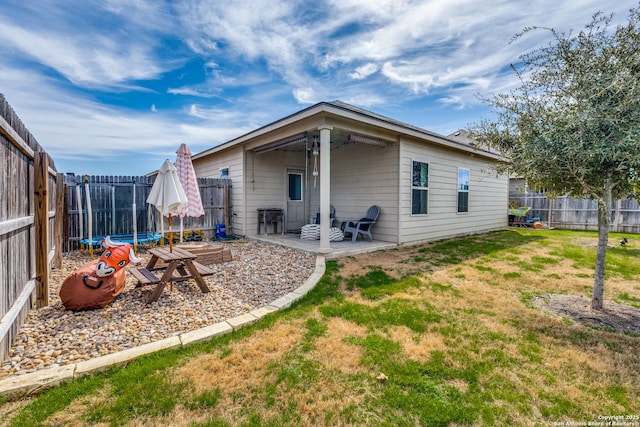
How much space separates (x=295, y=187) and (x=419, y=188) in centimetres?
411

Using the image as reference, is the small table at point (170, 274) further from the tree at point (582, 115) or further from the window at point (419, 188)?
the window at point (419, 188)

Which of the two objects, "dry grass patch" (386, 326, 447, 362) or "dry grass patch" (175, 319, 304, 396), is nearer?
"dry grass patch" (175, 319, 304, 396)

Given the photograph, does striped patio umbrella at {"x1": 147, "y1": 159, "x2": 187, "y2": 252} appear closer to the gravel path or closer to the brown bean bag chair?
the gravel path

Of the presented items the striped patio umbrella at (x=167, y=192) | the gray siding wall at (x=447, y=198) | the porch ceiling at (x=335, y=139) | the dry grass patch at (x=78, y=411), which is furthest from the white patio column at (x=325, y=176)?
the dry grass patch at (x=78, y=411)

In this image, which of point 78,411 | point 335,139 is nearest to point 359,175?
point 335,139

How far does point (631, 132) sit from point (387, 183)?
15.9 ft

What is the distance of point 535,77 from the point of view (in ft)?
11.2

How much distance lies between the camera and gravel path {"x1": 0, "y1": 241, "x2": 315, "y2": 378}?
2.32m

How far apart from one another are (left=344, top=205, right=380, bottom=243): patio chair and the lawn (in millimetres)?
3692

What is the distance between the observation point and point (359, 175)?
8141 mm

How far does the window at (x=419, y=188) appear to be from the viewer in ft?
24.6

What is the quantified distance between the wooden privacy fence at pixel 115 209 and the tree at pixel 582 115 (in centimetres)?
696

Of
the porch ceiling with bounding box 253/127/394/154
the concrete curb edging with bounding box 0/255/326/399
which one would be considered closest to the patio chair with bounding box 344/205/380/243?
the porch ceiling with bounding box 253/127/394/154

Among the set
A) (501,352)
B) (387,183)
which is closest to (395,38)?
(387,183)
